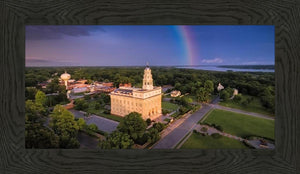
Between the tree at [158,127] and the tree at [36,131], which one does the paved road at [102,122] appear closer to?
the tree at [36,131]

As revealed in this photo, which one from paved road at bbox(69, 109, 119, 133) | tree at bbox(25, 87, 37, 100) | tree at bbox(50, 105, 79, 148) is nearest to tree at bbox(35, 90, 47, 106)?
tree at bbox(25, 87, 37, 100)

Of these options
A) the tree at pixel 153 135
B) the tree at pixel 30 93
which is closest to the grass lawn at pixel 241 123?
the tree at pixel 153 135

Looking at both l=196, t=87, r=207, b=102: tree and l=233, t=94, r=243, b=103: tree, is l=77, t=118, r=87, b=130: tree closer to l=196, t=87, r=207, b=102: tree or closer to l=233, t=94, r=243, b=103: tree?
l=196, t=87, r=207, b=102: tree

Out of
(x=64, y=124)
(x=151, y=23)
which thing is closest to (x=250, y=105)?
(x=151, y=23)

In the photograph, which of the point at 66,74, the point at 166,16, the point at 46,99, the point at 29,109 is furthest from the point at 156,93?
the point at 29,109

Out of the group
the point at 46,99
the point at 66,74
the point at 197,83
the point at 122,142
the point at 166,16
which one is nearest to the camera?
the point at 166,16

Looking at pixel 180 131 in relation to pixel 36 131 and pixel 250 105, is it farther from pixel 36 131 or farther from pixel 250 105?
pixel 36 131

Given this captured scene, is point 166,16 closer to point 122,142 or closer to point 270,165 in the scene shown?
point 122,142
